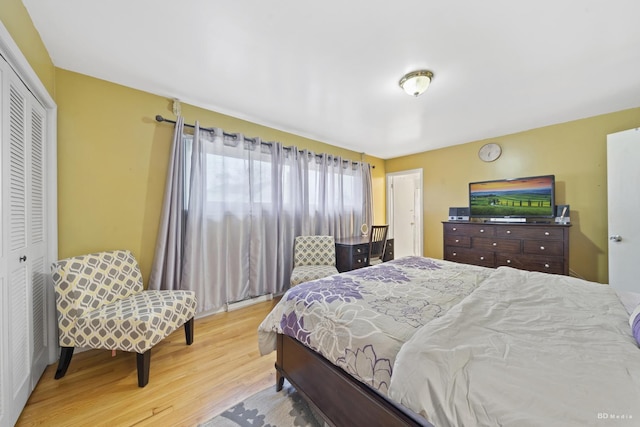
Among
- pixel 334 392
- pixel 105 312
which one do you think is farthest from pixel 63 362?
pixel 334 392

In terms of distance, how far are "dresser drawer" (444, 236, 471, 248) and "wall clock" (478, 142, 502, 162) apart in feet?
4.33

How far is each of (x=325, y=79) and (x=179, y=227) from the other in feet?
6.76

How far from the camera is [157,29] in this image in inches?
61.6

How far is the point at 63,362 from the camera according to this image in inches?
67.1

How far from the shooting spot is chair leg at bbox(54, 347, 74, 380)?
5.56ft

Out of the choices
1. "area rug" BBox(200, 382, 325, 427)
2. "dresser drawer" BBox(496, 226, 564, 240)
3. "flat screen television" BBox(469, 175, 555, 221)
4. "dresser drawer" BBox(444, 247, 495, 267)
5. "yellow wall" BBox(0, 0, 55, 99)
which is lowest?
"area rug" BBox(200, 382, 325, 427)

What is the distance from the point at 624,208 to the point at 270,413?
3.80m

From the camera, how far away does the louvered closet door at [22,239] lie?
127 centimetres

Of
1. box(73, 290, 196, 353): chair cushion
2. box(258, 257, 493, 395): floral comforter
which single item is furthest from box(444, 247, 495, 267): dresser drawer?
box(73, 290, 196, 353): chair cushion

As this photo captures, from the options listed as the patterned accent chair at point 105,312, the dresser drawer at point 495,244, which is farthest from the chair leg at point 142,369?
the dresser drawer at point 495,244

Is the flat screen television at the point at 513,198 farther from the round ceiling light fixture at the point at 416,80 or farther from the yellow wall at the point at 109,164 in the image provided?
the yellow wall at the point at 109,164

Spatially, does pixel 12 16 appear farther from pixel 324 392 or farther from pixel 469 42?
pixel 469 42

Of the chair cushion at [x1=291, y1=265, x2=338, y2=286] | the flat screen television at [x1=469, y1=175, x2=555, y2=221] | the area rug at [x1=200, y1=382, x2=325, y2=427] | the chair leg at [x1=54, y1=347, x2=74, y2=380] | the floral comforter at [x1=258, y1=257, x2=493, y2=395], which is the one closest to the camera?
the floral comforter at [x1=258, y1=257, x2=493, y2=395]

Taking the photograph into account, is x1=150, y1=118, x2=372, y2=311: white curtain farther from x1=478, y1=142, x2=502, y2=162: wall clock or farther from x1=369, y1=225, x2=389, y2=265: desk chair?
x1=478, y1=142, x2=502, y2=162: wall clock
